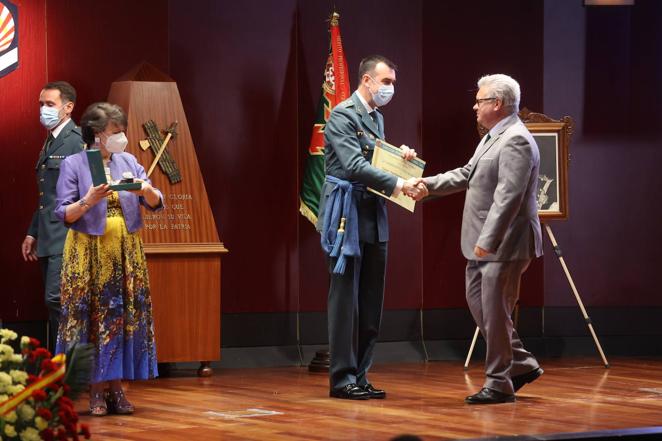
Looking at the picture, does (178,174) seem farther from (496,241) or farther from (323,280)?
(496,241)

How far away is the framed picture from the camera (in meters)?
7.24

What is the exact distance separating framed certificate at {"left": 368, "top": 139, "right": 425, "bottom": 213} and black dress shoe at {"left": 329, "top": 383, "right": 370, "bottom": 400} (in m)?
0.84

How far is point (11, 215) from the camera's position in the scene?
6578mm

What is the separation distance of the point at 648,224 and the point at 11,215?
3962mm

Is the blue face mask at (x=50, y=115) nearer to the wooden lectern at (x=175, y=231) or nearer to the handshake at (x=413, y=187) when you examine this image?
the wooden lectern at (x=175, y=231)

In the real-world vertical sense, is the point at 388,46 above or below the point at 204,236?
above

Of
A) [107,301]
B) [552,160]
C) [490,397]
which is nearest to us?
[107,301]

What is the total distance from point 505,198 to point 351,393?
114 cm

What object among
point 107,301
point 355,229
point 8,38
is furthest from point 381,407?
point 8,38

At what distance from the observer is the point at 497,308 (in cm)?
528

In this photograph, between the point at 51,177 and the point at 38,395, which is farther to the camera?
the point at 51,177

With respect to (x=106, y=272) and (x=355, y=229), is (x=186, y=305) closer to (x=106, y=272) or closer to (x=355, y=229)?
(x=355, y=229)

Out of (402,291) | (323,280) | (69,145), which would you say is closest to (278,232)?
(323,280)

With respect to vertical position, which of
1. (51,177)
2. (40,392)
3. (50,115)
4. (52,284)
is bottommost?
(40,392)
